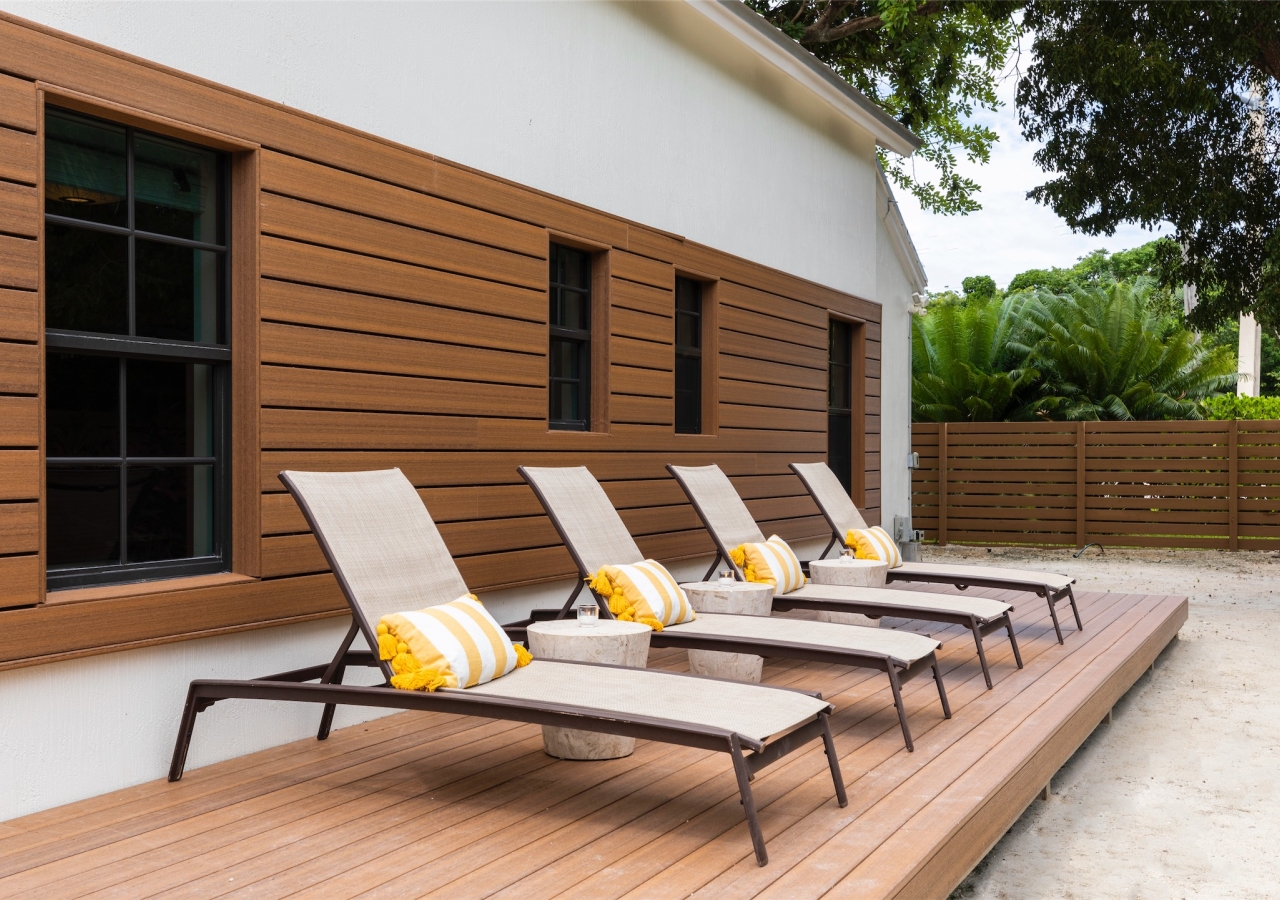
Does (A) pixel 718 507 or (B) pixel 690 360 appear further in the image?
(B) pixel 690 360

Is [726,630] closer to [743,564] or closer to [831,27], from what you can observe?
[743,564]

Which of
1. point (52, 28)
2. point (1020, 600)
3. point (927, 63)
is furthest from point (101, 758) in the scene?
point (927, 63)

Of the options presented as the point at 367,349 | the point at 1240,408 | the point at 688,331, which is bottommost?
the point at 367,349

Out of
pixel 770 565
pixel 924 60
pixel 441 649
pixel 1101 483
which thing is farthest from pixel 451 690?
pixel 924 60

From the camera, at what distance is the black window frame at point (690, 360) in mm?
7562

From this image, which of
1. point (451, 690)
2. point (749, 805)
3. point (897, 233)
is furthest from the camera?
point (897, 233)

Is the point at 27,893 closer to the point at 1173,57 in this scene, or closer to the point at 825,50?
the point at 1173,57

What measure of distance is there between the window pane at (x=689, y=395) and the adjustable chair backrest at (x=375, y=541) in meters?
3.42

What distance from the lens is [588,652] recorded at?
411 centimetres

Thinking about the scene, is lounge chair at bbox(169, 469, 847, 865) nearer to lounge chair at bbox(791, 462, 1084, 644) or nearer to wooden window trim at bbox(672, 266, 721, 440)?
lounge chair at bbox(791, 462, 1084, 644)

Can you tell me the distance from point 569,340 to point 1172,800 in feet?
12.6

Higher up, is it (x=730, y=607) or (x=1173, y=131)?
(x=1173, y=131)

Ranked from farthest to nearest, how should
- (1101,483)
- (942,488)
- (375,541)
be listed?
1. (942,488)
2. (1101,483)
3. (375,541)

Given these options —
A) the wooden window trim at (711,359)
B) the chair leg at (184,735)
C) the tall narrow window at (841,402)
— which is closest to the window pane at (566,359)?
the wooden window trim at (711,359)
